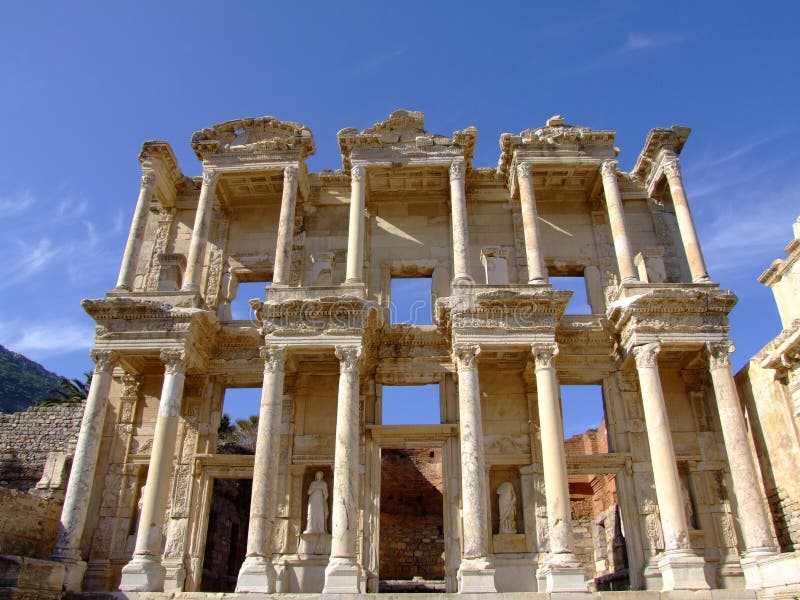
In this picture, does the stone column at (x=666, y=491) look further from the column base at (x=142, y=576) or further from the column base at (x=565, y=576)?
the column base at (x=142, y=576)

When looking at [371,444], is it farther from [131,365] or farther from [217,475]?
[131,365]

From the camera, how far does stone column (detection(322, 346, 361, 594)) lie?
13211mm

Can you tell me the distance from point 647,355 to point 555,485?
145 inches

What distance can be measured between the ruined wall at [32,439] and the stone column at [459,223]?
11.2m

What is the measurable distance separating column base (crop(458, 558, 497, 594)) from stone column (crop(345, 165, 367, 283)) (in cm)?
688

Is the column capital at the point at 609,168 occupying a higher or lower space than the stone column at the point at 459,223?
higher

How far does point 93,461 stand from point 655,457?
40.2ft

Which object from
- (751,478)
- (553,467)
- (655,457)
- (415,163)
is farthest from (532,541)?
(415,163)

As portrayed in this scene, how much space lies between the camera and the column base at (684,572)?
13031 millimetres

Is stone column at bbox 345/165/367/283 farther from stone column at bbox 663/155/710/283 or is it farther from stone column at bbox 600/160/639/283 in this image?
stone column at bbox 663/155/710/283

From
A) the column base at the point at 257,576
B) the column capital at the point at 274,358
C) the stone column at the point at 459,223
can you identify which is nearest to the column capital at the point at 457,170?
the stone column at the point at 459,223

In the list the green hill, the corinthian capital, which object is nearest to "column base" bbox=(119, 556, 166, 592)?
the corinthian capital

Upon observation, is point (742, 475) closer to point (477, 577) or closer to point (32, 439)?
point (477, 577)

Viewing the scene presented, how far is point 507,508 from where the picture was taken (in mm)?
15719
